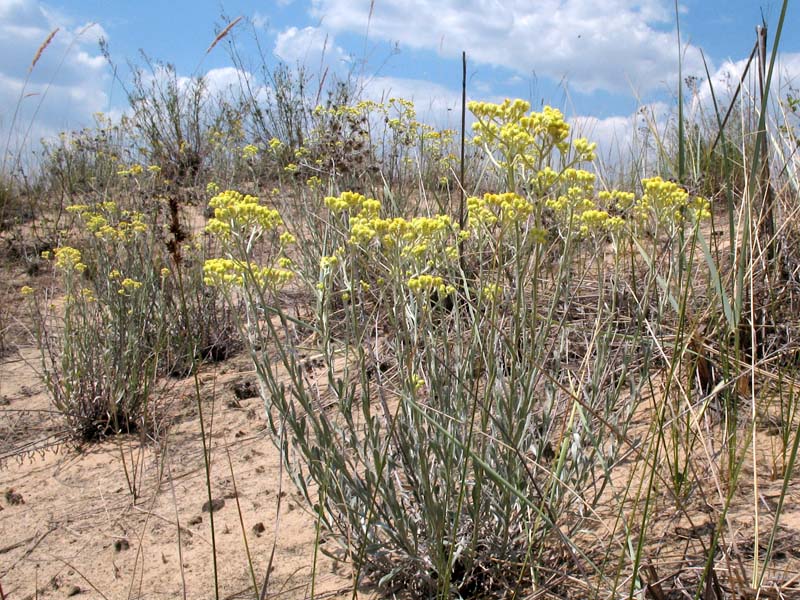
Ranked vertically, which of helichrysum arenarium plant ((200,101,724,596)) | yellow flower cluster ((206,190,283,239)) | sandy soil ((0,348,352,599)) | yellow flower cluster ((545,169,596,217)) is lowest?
sandy soil ((0,348,352,599))

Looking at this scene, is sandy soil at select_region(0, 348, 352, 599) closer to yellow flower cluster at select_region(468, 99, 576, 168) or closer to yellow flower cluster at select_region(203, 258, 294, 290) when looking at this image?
yellow flower cluster at select_region(203, 258, 294, 290)

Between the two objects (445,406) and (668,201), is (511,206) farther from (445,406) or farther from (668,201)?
(668,201)

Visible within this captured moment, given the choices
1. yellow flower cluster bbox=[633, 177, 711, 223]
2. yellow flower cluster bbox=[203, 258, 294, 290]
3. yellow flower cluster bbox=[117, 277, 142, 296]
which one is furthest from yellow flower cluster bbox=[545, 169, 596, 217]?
yellow flower cluster bbox=[117, 277, 142, 296]

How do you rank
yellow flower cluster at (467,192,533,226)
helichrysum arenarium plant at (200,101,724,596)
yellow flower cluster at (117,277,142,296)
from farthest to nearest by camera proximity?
yellow flower cluster at (117,277,142,296) < helichrysum arenarium plant at (200,101,724,596) < yellow flower cluster at (467,192,533,226)

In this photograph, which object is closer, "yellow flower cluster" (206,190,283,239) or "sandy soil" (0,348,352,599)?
"yellow flower cluster" (206,190,283,239)

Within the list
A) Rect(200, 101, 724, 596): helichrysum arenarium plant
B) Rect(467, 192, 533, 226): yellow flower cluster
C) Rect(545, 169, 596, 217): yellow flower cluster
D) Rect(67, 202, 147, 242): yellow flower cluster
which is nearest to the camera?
Rect(467, 192, 533, 226): yellow flower cluster

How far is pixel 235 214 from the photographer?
1646 mm

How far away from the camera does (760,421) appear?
7.34ft

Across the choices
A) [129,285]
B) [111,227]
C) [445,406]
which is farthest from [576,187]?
[111,227]

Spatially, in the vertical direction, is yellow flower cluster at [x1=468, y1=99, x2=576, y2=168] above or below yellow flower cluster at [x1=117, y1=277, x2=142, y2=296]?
above

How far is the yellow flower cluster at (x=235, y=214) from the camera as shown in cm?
162

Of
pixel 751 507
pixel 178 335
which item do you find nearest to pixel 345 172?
pixel 178 335

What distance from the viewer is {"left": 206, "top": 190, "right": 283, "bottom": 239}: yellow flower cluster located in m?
1.62

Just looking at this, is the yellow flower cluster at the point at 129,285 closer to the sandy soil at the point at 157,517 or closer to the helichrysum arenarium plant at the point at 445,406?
the sandy soil at the point at 157,517
